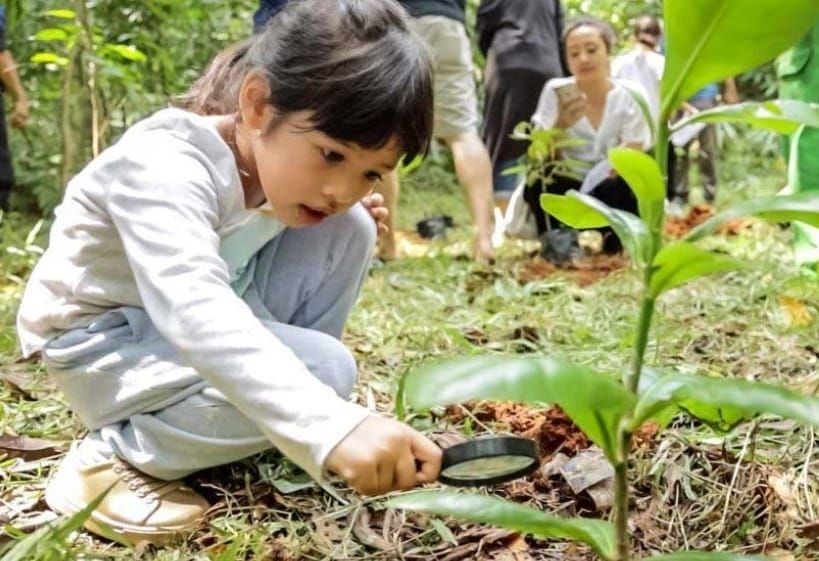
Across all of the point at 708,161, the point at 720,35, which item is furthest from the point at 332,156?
the point at 708,161

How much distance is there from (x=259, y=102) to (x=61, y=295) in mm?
369

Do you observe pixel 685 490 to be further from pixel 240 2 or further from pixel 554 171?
pixel 240 2

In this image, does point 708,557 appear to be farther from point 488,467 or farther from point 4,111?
point 4,111

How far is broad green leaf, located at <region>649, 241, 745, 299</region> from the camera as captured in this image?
0.66 m

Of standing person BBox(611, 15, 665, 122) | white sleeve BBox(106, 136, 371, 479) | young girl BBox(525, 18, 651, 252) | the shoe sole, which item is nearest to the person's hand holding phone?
young girl BBox(525, 18, 651, 252)

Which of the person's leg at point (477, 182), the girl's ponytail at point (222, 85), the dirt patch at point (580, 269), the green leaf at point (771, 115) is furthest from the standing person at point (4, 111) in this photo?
the green leaf at point (771, 115)

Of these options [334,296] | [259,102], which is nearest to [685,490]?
[334,296]

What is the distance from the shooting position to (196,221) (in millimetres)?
1042

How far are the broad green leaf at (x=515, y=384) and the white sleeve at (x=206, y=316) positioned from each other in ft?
0.78

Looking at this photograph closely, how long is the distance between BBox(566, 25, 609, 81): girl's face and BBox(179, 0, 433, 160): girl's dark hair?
6.63 ft

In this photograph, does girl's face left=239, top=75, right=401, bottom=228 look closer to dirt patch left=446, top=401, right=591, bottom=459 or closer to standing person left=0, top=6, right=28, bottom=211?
dirt patch left=446, top=401, right=591, bottom=459

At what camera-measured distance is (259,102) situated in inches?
46.6

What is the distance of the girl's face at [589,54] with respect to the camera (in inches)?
124

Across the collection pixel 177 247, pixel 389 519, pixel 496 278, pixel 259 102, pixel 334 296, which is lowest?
pixel 496 278
